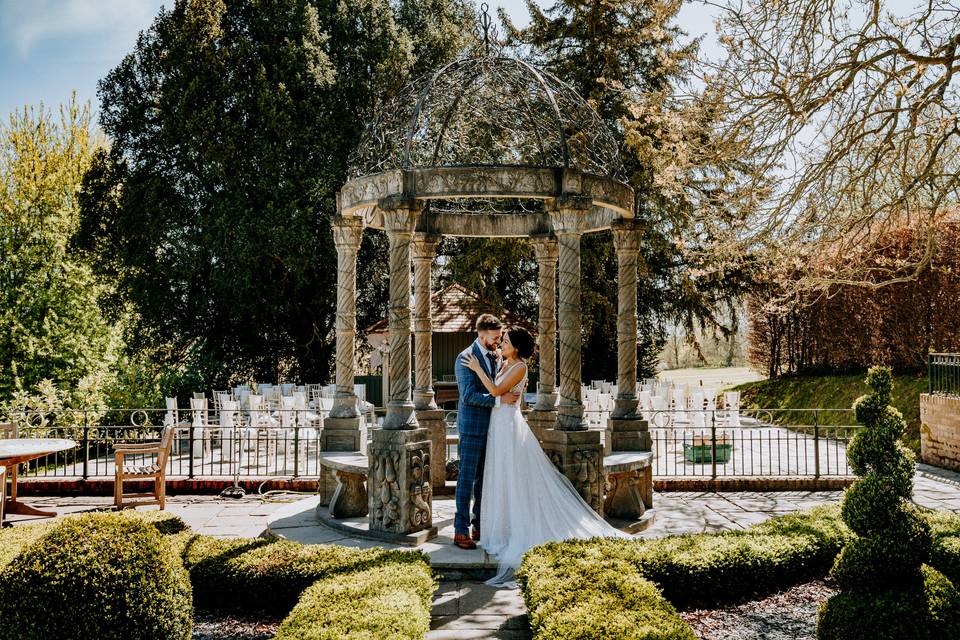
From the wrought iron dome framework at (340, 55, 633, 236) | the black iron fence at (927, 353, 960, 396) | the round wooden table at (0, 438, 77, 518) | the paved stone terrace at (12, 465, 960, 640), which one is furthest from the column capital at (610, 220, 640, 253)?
the black iron fence at (927, 353, 960, 396)

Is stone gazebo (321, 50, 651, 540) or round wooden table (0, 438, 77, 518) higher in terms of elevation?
stone gazebo (321, 50, 651, 540)

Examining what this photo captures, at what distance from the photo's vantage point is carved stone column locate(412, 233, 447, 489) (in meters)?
9.35

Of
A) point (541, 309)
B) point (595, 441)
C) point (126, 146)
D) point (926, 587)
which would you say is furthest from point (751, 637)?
point (126, 146)

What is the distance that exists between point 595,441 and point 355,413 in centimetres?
334

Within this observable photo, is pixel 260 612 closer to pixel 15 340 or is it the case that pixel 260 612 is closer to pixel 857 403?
pixel 857 403

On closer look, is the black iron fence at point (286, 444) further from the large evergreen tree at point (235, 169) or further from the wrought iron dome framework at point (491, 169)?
the large evergreen tree at point (235, 169)

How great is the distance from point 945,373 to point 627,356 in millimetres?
8574

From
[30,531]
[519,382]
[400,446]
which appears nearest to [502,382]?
[519,382]

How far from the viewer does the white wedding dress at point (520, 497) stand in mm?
6719

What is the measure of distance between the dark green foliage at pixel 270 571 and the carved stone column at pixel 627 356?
13.8 ft

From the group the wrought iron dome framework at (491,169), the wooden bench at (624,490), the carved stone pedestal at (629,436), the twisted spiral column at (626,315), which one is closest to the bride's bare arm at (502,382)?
the wrought iron dome framework at (491,169)

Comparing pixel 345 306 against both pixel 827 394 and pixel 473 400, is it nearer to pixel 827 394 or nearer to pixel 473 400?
pixel 473 400

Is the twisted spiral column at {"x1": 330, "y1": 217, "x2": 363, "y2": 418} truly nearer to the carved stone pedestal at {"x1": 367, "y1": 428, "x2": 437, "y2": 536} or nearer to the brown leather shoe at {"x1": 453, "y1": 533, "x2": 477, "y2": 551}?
the carved stone pedestal at {"x1": 367, "y1": 428, "x2": 437, "y2": 536}

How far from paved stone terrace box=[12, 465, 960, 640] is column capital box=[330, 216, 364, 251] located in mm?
3272
